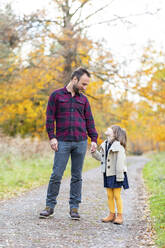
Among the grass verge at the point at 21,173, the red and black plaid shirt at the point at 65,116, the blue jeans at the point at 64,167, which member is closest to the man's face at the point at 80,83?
the red and black plaid shirt at the point at 65,116

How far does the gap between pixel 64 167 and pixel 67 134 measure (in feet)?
1.54

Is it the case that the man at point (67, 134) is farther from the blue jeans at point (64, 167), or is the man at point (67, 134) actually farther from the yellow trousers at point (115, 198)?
the yellow trousers at point (115, 198)

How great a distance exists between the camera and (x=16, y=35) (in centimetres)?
1346

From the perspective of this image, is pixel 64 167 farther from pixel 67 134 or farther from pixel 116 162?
pixel 116 162

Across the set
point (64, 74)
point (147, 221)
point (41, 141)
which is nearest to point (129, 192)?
point (147, 221)

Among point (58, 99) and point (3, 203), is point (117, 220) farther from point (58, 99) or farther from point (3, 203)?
point (3, 203)

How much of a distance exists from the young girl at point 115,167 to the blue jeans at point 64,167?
1.00ft

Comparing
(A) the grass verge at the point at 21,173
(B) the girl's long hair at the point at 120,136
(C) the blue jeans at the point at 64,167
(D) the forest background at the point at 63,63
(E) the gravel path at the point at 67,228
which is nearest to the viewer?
(E) the gravel path at the point at 67,228

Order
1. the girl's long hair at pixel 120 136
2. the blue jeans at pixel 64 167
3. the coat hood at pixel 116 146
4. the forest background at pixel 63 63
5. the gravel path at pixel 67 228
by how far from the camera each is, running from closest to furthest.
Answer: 1. the gravel path at pixel 67 228
2. the blue jeans at pixel 64 167
3. the coat hood at pixel 116 146
4. the girl's long hair at pixel 120 136
5. the forest background at pixel 63 63

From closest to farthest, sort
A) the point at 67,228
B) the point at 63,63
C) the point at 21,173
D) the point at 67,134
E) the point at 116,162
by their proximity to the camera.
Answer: the point at 67,228 < the point at 67,134 < the point at 116,162 < the point at 21,173 < the point at 63,63

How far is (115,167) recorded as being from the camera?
487 cm

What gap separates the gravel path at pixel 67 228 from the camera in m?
3.72

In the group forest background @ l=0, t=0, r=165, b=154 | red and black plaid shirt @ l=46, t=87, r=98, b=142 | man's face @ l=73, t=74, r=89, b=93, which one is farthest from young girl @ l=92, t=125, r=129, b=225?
forest background @ l=0, t=0, r=165, b=154

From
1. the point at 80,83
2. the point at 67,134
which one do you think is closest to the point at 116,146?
the point at 67,134
